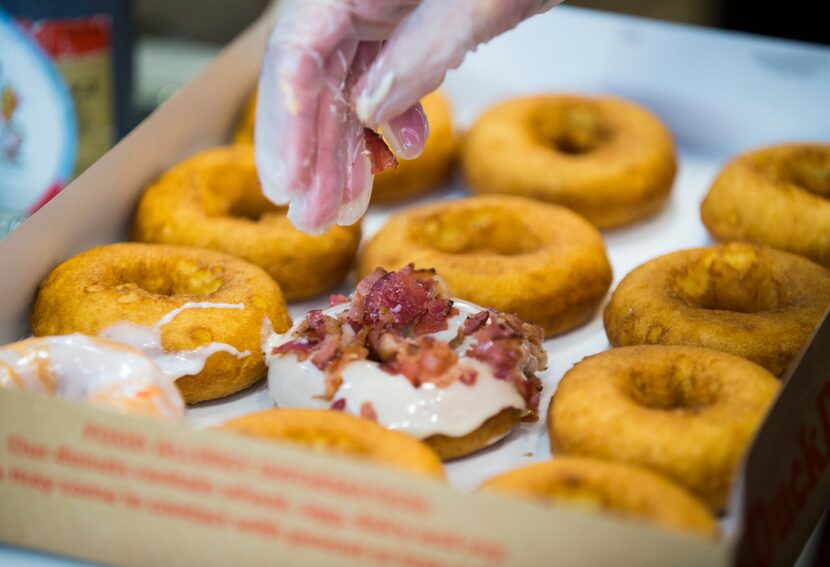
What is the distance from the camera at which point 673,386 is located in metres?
1.92

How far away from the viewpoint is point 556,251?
239 centimetres

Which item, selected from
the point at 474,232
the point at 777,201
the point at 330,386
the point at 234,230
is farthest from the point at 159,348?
the point at 777,201

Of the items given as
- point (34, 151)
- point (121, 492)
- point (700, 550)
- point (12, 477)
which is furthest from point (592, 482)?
point (34, 151)

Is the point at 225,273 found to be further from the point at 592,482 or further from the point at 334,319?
the point at 592,482

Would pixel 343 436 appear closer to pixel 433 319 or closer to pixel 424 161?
pixel 433 319

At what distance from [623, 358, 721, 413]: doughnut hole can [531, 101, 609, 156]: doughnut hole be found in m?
1.28

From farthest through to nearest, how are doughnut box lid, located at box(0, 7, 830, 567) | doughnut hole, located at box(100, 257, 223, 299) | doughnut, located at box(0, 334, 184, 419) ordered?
doughnut hole, located at box(100, 257, 223, 299) < doughnut, located at box(0, 334, 184, 419) < doughnut box lid, located at box(0, 7, 830, 567)

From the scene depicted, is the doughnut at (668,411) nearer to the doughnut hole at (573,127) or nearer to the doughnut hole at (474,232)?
the doughnut hole at (474,232)

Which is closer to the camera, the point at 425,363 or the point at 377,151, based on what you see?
the point at 425,363

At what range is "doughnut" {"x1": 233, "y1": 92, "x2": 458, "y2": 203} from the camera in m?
2.93

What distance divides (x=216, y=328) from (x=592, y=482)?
0.89 metres

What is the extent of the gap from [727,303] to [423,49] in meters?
0.97

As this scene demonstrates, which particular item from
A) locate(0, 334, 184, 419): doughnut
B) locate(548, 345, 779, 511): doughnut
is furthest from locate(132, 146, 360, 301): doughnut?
locate(548, 345, 779, 511): doughnut

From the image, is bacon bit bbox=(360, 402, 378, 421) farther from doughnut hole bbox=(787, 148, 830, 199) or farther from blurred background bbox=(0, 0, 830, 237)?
doughnut hole bbox=(787, 148, 830, 199)
